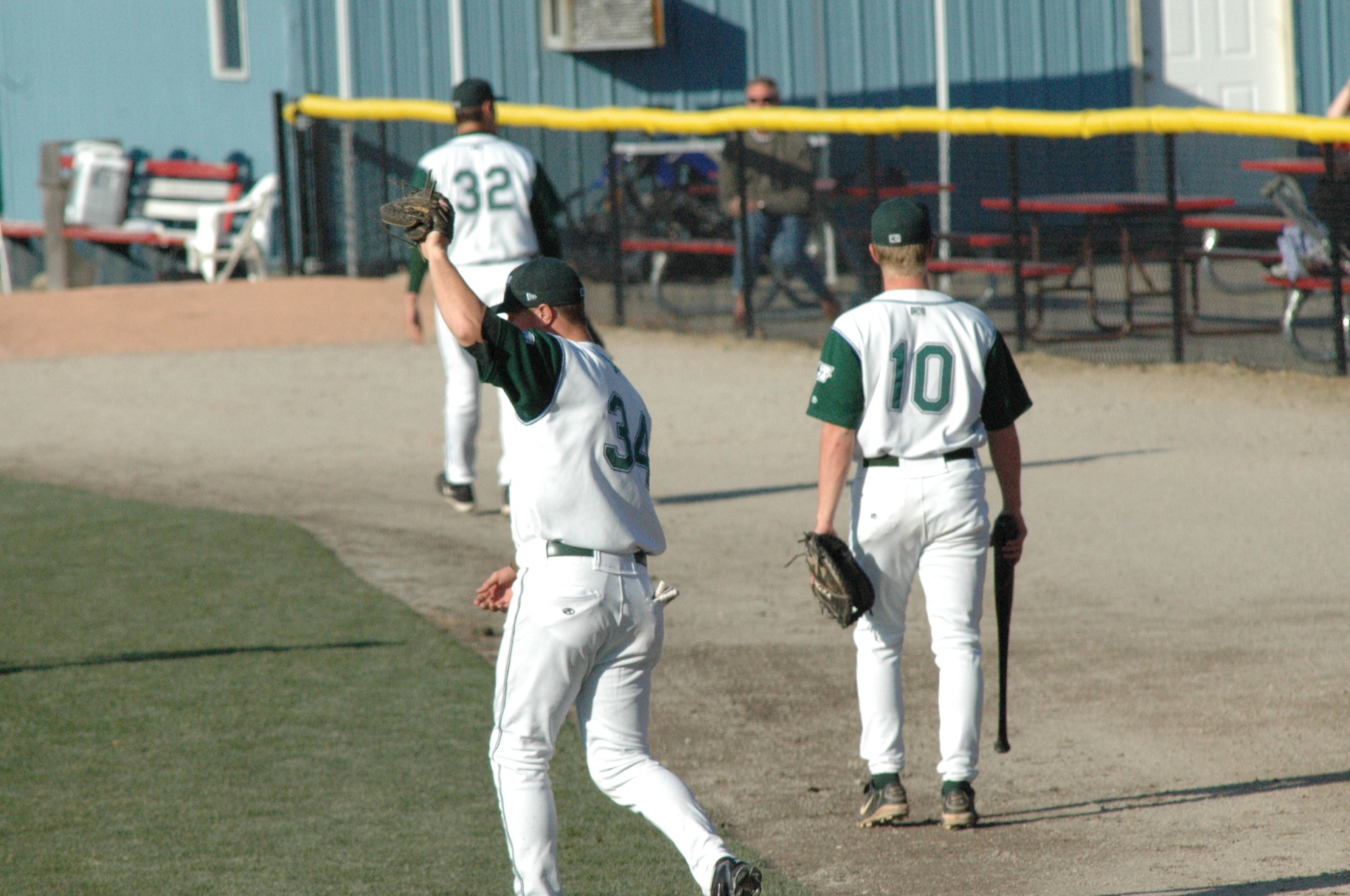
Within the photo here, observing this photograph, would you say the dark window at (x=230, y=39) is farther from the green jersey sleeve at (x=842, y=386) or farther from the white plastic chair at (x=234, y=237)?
the green jersey sleeve at (x=842, y=386)

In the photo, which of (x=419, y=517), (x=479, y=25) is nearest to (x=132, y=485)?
(x=419, y=517)

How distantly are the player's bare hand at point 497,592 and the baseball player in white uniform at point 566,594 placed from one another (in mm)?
194

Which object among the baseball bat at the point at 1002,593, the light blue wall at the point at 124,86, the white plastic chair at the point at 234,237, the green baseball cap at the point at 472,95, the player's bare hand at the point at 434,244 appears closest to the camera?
the player's bare hand at the point at 434,244

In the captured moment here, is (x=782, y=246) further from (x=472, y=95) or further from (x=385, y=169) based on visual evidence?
(x=472, y=95)

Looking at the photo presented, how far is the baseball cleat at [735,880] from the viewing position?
11.6 feet

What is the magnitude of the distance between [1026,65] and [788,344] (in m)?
7.75

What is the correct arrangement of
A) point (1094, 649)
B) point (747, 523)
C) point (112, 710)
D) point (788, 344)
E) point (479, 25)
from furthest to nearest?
point (479, 25) → point (788, 344) → point (747, 523) → point (1094, 649) → point (112, 710)

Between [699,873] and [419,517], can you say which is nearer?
[699,873]

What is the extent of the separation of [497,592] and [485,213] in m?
4.65

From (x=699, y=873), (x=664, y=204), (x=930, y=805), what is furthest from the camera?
(x=664, y=204)

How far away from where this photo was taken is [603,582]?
3748mm

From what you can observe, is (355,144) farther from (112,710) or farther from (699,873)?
(699,873)

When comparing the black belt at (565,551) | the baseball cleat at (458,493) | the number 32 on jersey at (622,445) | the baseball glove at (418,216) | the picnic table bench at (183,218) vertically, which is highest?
the picnic table bench at (183,218)

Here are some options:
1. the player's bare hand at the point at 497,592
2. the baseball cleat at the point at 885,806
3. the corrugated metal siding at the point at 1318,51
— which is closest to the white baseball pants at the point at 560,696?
the player's bare hand at the point at 497,592
